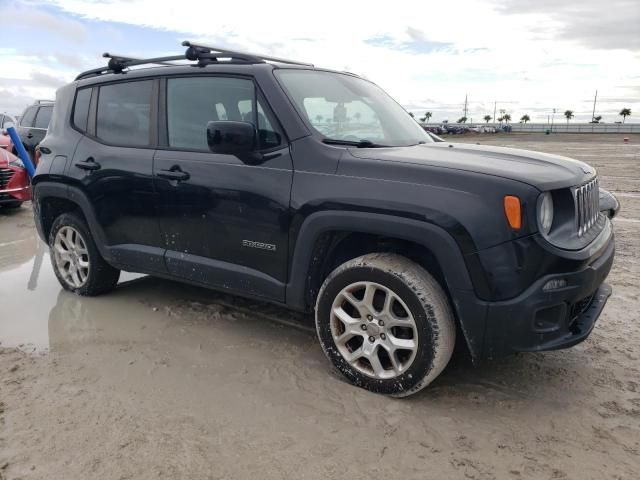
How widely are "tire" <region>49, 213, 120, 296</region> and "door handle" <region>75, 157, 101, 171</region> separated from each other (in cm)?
51

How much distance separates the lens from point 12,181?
9.09 meters

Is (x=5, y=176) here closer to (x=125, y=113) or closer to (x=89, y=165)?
(x=89, y=165)

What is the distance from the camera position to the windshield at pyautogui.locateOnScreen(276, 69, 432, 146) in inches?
141

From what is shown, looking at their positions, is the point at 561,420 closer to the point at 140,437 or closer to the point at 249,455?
the point at 249,455

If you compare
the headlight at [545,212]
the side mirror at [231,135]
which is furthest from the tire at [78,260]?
the headlight at [545,212]

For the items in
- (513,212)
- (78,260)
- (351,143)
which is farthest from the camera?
(78,260)

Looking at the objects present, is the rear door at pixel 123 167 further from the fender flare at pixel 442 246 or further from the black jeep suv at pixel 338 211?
the fender flare at pixel 442 246

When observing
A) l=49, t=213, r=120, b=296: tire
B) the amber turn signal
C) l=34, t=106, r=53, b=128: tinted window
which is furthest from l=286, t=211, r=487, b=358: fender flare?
l=34, t=106, r=53, b=128: tinted window

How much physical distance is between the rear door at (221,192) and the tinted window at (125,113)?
22 centimetres

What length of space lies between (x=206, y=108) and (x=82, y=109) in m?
1.52

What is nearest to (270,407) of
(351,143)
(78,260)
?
(351,143)

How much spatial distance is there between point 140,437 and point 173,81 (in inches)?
99.6

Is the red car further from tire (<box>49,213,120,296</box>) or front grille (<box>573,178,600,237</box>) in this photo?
front grille (<box>573,178,600,237</box>)

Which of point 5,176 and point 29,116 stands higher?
point 29,116
